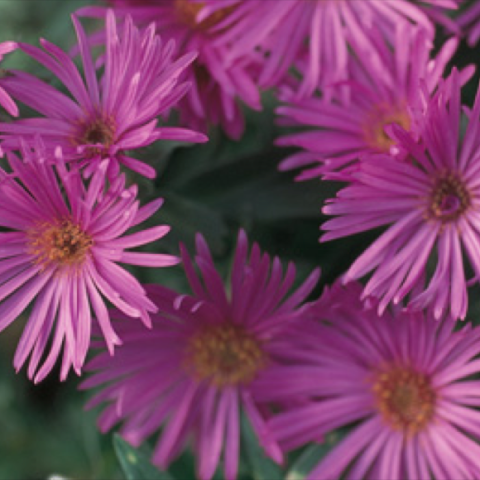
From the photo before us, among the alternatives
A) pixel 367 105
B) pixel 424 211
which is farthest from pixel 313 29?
pixel 424 211

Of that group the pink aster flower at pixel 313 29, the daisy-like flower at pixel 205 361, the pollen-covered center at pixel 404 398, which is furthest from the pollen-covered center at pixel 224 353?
the pink aster flower at pixel 313 29

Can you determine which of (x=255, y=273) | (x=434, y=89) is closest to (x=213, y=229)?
(x=255, y=273)

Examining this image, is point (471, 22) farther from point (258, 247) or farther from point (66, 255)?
point (66, 255)

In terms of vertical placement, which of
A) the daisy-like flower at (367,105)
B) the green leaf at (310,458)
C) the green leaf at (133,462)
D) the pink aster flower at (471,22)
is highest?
the pink aster flower at (471,22)

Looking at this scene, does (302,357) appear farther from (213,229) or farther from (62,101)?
(62,101)

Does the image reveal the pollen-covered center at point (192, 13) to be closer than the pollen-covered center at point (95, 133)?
No

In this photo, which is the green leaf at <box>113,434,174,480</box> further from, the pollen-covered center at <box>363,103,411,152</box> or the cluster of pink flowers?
the pollen-covered center at <box>363,103,411,152</box>

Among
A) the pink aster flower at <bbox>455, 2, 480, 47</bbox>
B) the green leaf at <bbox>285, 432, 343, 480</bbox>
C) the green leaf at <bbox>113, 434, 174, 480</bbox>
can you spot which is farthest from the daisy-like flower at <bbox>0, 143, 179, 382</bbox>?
the pink aster flower at <bbox>455, 2, 480, 47</bbox>

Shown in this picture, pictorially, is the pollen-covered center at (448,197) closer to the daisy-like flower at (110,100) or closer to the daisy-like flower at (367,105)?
the daisy-like flower at (367,105)
